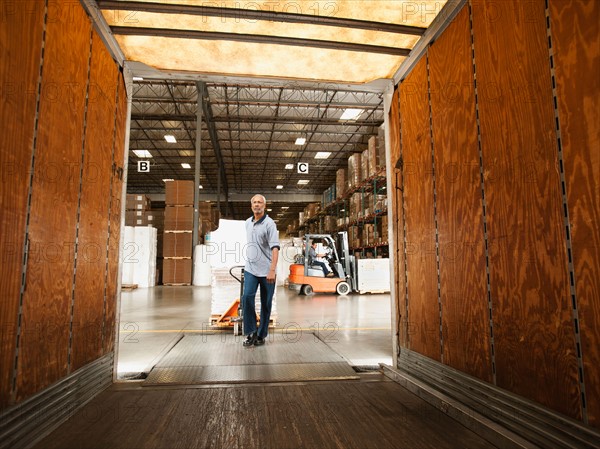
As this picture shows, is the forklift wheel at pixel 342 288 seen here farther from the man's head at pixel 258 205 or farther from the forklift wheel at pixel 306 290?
the man's head at pixel 258 205

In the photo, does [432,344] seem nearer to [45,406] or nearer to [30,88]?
[45,406]

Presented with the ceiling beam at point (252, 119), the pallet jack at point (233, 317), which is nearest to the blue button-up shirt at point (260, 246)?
the pallet jack at point (233, 317)

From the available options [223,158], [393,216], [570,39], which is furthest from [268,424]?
[223,158]

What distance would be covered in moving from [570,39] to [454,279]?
153 cm

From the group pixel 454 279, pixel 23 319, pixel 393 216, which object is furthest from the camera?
pixel 393 216

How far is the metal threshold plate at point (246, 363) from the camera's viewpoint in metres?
3.12

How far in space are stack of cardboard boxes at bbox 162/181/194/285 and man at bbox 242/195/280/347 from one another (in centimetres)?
1060

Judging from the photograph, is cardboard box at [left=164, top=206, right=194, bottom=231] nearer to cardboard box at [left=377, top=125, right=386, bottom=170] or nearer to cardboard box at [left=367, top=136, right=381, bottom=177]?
cardboard box at [left=367, top=136, right=381, bottom=177]

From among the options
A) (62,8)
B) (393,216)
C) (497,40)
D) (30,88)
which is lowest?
(393,216)

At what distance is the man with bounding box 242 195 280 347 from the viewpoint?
175 inches

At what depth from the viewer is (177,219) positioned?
47.3 ft

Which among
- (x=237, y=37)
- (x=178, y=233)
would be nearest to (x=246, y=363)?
(x=237, y=37)

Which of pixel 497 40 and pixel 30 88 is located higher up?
pixel 497 40

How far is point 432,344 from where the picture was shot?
9.32ft
